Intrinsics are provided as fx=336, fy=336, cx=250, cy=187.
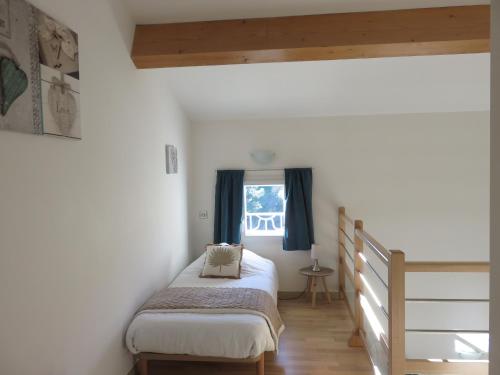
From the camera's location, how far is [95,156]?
6.41 feet

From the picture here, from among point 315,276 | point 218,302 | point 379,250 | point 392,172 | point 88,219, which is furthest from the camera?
point 392,172

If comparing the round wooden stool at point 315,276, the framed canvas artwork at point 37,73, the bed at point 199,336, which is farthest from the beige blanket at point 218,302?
the framed canvas artwork at point 37,73

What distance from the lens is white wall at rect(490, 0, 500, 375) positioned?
866 mm

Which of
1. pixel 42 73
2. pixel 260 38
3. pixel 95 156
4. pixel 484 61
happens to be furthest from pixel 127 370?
pixel 484 61

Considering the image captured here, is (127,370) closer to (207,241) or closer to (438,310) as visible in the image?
(207,241)

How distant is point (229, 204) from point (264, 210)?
0.46 meters

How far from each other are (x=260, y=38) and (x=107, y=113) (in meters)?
1.13

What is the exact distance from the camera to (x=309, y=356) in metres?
2.72

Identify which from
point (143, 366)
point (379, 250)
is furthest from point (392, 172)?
point (143, 366)

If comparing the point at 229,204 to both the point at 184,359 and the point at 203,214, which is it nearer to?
the point at 203,214

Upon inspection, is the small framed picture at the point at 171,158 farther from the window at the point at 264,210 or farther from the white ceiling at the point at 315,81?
the window at the point at 264,210

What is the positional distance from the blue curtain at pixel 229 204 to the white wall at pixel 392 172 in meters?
0.17

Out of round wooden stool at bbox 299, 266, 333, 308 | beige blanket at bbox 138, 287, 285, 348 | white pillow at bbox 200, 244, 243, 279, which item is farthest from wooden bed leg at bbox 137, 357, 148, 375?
round wooden stool at bbox 299, 266, 333, 308

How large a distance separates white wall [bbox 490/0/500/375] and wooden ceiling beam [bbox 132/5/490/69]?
1.46 metres
